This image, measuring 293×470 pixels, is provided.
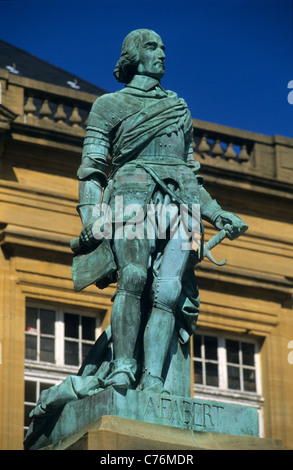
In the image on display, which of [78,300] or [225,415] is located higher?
[78,300]

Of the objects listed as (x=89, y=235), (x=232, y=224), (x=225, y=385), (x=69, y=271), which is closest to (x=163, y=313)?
(x=89, y=235)

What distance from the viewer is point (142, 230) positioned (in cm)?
1285

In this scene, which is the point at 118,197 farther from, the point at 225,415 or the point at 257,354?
the point at 257,354

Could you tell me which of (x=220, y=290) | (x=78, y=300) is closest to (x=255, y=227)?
(x=220, y=290)

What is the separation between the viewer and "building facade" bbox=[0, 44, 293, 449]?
26.7 meters

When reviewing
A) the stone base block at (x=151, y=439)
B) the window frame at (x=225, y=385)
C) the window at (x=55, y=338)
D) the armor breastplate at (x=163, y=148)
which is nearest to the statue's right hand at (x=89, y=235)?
the armor breastplate at (x=163, y=148)

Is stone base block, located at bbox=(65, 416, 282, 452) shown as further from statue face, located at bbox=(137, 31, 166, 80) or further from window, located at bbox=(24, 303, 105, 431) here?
window, located at bbox=(24, 303, 105, 431)

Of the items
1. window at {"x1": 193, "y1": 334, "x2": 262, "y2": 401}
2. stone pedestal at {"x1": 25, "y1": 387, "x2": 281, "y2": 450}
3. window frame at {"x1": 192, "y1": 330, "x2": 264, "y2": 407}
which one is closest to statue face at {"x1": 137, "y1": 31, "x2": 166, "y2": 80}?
stone pedestal at {"x1": 25, "y1": 387, "x2": 281, "y2": 450}

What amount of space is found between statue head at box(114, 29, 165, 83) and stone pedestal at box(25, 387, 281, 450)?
8.63 ft

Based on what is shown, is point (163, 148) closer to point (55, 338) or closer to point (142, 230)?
point (142, 230)

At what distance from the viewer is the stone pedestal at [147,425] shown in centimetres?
1176

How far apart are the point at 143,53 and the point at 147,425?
3.03 meters
